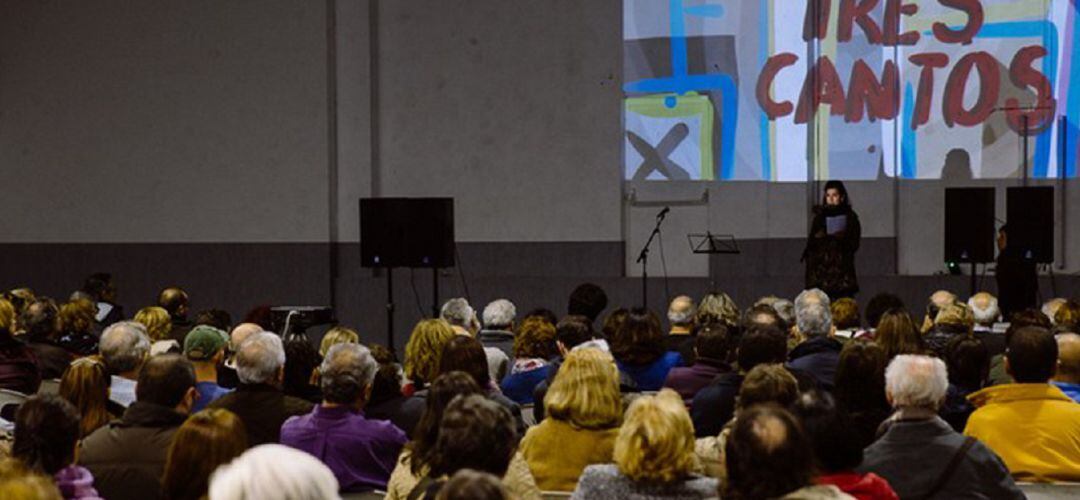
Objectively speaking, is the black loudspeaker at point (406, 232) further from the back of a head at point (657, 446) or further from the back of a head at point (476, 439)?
the back of a head at point (476, 439)

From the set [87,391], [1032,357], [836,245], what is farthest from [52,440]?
[836,245]

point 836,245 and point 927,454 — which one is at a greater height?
→ point 836,245

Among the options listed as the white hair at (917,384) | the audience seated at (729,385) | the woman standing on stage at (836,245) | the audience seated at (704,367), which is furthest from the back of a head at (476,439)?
the woman standing on stage at (836,245)

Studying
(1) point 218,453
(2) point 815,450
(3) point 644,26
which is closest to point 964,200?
(3) point 644,26

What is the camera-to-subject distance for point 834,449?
138 inches

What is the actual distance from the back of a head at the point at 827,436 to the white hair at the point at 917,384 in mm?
750

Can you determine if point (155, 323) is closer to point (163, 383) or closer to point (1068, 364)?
point (163, 383)

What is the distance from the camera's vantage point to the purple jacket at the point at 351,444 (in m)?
4.79

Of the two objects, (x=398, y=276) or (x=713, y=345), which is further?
(x=398, y=276)

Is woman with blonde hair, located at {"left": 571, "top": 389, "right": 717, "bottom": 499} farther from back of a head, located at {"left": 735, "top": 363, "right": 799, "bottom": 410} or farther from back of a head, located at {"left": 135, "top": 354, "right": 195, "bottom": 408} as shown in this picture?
back of a head, located at {"left": 135, "top": 354, "right": 195, "bottom": 408}

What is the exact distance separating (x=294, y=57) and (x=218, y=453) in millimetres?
10622

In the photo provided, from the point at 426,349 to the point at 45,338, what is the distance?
259cm

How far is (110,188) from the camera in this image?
1412 centimetres

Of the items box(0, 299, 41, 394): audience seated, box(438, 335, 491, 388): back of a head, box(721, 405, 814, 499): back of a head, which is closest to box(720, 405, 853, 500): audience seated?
box(721, 405, 814, 499): back of a head
